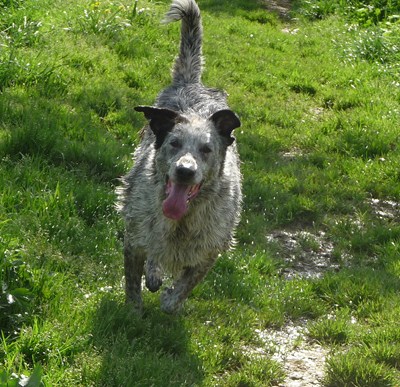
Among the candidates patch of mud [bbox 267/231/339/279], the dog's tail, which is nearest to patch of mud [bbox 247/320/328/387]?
patch of mud [bbox 267/231/339/279]

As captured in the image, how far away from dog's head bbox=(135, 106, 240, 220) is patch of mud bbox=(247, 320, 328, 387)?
3.80 feet

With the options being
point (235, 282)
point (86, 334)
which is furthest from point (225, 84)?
point (86, 334)

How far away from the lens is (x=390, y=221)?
7785mm

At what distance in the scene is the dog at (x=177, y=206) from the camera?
16.5ft

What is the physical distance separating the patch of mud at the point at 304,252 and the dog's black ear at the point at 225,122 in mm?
1718

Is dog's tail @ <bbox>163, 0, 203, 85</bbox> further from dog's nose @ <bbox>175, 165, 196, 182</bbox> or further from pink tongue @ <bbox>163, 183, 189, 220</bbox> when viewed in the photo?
dog's nose @ <bbox>175, 165, 196, 182</bbox>

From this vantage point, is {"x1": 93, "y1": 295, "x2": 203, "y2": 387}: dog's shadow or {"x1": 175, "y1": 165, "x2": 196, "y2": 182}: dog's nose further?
{"x1": 175, "y1": 165, "x2": 196, "y2": 182}: dog's nose

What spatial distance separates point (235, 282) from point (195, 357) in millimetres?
1259

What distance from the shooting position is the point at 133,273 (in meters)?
5.28

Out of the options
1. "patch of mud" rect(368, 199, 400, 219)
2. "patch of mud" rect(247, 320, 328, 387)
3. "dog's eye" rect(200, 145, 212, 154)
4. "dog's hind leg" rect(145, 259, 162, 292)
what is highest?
"dog's eye" rect(200, 145, 212, 154)

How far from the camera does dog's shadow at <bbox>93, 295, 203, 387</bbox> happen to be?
4.19 meters

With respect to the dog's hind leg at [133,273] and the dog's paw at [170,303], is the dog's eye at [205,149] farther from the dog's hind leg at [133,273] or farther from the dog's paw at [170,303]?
the dog's paw at [170,303]

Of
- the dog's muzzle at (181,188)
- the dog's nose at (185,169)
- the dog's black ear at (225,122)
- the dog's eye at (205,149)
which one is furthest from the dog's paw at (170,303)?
the dog's black ear at (225,122)

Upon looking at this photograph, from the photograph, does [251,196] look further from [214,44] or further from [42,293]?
[214,44]
